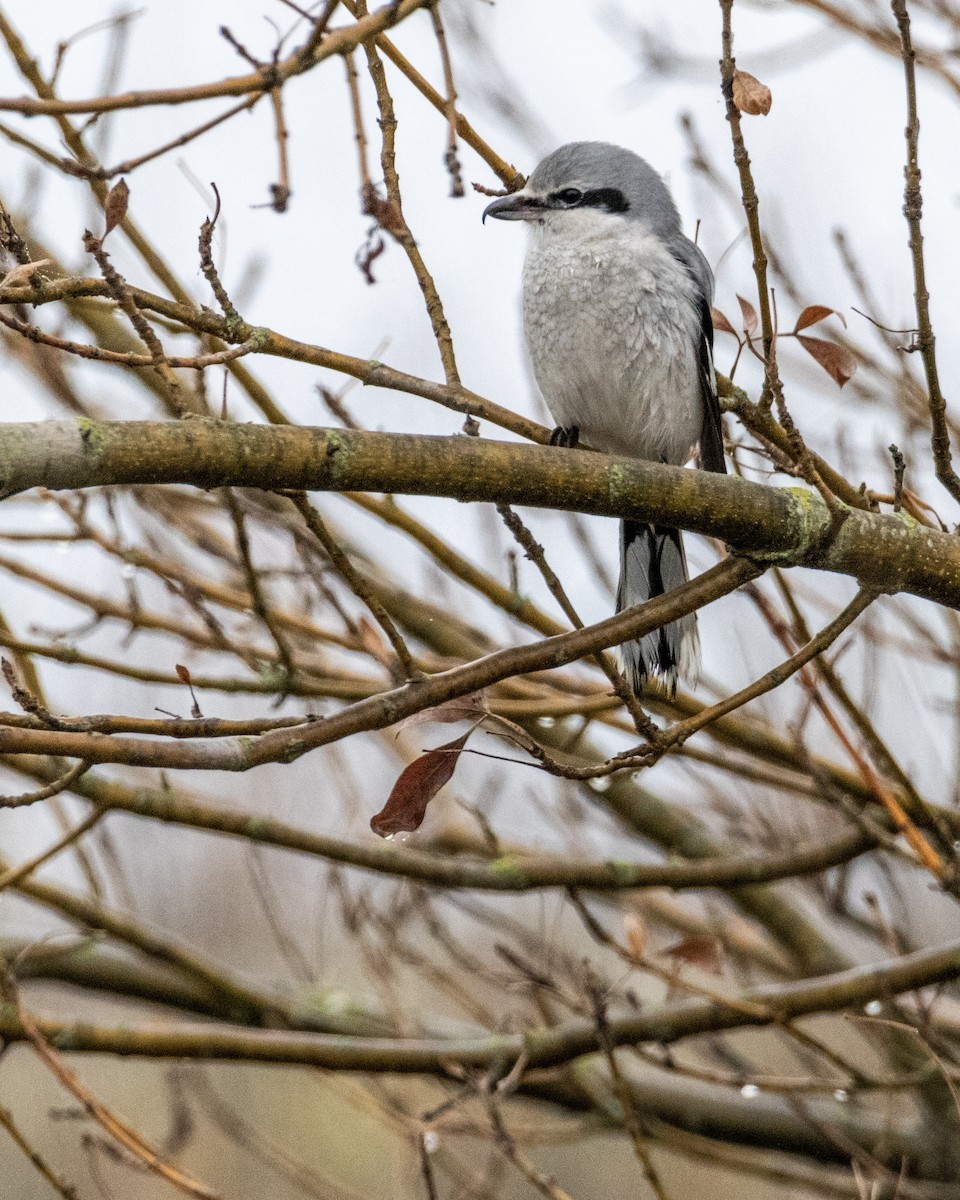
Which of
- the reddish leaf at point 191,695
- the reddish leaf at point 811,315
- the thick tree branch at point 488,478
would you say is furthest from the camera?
the reddish leaf at point 811,315

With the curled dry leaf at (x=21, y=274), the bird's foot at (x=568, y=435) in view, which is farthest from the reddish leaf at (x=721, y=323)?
the curled dry leaf at (x=21, y=274)

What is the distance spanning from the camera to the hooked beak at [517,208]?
11.6ft

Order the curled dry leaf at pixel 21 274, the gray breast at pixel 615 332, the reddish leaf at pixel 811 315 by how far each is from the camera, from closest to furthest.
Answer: the curled dry leaf at pixel 21 274
the reddish leaf at pixel 811 315
the gray breast at pixel 615 332

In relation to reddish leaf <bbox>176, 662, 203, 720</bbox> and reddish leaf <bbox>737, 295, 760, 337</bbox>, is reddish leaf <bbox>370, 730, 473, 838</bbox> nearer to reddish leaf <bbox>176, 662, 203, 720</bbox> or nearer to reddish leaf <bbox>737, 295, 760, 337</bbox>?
reddish leaf <bbox>176, 662, 203, 720</bbox>

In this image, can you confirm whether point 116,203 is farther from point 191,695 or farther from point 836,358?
point 836,358

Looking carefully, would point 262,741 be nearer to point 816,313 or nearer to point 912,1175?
point 816,313

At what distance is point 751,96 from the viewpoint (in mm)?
2131

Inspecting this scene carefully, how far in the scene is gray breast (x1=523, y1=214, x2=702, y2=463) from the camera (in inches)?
134

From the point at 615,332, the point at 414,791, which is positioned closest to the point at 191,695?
the point at 414,791

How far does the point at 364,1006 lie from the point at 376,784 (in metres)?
3.28

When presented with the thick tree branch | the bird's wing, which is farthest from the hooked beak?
the thick tree branch

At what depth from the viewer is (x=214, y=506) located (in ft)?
12.4

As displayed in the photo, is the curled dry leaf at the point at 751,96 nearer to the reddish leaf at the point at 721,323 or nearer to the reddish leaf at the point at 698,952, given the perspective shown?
the reddish leaf at the point at 721,323

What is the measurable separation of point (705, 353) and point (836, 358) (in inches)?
38.8
